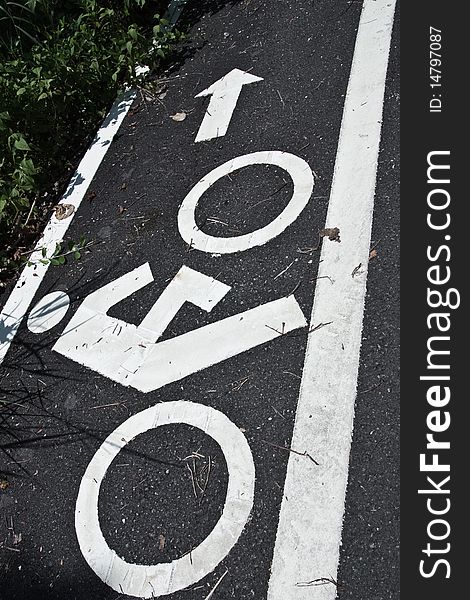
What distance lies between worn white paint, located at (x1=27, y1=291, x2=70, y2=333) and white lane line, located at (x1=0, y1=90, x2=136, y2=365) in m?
0.08

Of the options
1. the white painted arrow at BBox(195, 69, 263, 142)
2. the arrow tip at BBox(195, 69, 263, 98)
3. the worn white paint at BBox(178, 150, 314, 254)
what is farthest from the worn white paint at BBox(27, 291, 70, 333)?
the arrow tip at BBox(195, 69, 263, 98)

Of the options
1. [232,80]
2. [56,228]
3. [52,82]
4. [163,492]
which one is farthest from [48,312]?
[232,80]

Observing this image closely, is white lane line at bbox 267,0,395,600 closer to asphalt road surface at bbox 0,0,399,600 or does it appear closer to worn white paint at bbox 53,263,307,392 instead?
asphalt road surface at bbox 0,0,399,600

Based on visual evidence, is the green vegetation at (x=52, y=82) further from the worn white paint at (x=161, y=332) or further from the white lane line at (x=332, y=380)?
the white lane line at (x=332, y=380)

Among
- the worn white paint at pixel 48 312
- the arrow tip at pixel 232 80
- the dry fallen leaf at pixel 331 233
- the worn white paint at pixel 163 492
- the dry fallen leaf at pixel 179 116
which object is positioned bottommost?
the worn white paint at pixel 163 492

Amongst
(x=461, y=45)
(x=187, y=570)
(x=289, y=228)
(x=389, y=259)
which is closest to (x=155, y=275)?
(x=289, y=228)

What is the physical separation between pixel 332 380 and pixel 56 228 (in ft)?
6.75

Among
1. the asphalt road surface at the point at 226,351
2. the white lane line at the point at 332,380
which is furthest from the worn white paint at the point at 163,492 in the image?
the white lane line at the point at 332,380

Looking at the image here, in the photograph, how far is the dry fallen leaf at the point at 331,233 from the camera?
317 centimetres

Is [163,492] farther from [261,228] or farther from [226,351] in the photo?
[261,228]

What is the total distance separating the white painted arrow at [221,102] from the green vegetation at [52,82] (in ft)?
1.97

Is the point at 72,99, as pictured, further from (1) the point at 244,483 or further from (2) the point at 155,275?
(1) the point at 244,483

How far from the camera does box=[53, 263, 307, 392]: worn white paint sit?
118 inches

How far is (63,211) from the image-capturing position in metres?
4.04
